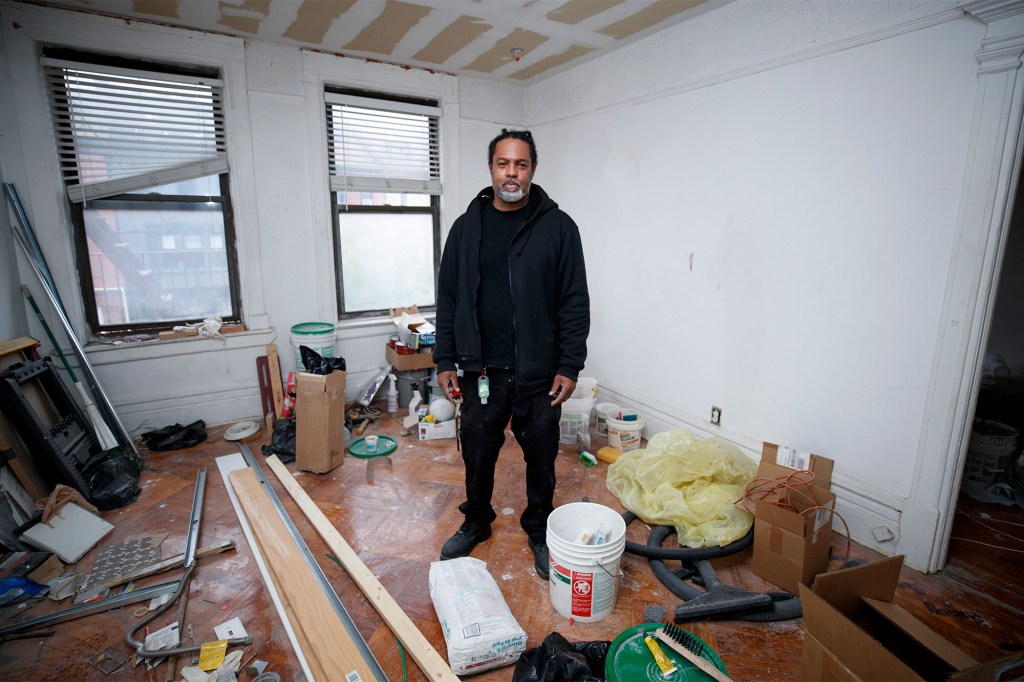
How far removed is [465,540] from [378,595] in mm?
486

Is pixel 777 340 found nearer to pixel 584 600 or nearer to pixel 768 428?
pixel 768 428

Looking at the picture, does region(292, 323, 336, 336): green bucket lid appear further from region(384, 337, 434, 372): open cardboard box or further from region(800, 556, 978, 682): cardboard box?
region(800, 556, 978, 682): cardboard box

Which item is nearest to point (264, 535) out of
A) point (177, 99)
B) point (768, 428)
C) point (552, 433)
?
point (552, 433)

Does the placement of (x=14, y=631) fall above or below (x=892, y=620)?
below

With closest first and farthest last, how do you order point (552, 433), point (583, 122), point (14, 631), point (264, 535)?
point (14, 631)
point (552, 433)
point (264, 535)
point (583, 122)

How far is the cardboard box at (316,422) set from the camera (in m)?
3.22

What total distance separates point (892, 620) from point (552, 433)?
52.2 inches

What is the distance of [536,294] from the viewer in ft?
7.10

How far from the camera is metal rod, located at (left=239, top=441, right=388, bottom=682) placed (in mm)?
1782

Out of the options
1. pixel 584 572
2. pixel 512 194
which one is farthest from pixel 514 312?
pixel 584 572

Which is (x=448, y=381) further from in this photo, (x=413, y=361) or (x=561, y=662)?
(x=413, y=361)

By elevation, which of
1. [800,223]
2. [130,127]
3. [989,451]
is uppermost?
[130,127]

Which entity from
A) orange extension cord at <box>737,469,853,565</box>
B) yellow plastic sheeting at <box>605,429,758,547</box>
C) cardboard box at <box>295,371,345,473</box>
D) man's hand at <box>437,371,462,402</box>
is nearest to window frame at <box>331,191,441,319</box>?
cardboard box at <box>295,371,345,473</box>

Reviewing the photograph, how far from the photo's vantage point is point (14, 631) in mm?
1935
